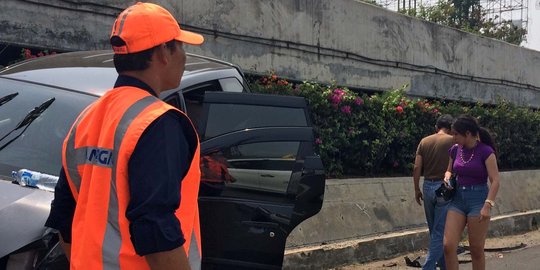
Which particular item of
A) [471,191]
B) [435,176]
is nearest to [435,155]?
[435,176]

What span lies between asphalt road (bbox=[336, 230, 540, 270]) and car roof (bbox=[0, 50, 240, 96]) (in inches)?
160

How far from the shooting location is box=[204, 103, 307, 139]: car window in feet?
11.8

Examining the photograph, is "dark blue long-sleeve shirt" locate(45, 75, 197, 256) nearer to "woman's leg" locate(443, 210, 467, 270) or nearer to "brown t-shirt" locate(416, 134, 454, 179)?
"woman's leg" locate(443, 210, 467, 270)

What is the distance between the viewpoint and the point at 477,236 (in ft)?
19.0

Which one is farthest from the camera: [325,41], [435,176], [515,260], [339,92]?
[325,41]

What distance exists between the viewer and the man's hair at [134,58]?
1948mm

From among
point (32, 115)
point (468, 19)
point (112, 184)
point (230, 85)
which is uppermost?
point (468, 19)

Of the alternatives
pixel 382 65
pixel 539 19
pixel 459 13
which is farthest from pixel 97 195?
pixel 539 19

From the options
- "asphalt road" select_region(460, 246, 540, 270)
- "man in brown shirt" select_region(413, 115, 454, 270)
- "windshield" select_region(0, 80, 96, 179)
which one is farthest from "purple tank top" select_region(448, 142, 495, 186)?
"windshield" select_region(0, 80, 96, 179)

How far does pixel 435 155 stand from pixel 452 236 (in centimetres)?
116

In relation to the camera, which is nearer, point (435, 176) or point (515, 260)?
point (435, 176)

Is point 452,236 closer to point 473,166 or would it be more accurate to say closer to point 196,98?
point 473,166

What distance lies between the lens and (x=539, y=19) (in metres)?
39.9

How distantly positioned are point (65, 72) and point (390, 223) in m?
6.09
